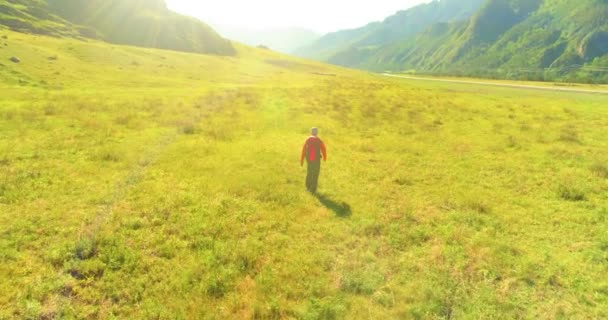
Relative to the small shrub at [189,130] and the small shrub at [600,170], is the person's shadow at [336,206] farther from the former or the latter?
the small shrub at [600,170]

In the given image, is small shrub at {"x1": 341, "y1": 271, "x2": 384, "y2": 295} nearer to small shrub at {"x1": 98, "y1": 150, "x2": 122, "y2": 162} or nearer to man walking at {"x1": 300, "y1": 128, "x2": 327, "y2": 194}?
man walking at {"x1": 300, "y1": 128, "x2": 327, "y2": 194}

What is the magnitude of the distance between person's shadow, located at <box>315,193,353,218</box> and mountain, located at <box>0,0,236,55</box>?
405 ft

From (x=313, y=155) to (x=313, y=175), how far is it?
3.56ft

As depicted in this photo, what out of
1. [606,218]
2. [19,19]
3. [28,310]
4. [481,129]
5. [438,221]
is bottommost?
[28,310]

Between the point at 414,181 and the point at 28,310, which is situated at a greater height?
the point at 414,181

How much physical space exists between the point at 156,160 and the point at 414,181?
15.0 metres

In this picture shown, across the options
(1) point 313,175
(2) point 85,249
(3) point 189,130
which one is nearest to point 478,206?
(1) point 313,175

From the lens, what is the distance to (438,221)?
1391 cm

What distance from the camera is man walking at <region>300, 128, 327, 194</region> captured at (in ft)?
52.0

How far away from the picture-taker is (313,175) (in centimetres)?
1638

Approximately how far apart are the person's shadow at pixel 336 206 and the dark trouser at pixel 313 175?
1.70 feet

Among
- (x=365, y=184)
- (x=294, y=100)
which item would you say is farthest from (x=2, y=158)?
(x=294, y=100)

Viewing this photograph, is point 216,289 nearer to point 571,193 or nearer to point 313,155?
point 313,155

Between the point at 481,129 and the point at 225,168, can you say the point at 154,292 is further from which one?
the point at 481,129
